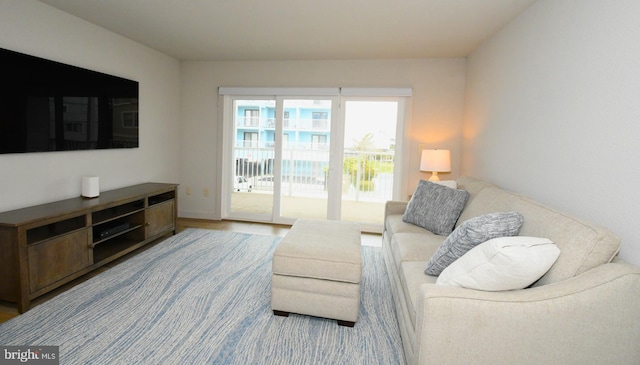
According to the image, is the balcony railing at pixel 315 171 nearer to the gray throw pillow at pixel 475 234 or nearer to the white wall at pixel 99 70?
the white wall at pixel 99 70

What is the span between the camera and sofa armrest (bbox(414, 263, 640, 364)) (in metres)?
1.25

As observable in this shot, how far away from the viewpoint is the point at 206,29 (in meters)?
3.40

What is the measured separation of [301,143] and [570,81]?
3.36 meters

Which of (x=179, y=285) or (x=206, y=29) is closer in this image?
(x=179, y=285)

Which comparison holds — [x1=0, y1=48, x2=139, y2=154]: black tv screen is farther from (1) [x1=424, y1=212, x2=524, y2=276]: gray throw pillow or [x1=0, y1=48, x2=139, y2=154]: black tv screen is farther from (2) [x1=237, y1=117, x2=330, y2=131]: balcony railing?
(1) [x1=424, y1=212, x2=524, y2=276]: gray throw pillow

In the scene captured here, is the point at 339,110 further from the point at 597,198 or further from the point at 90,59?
the point at 597,198

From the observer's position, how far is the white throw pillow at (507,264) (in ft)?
4.44

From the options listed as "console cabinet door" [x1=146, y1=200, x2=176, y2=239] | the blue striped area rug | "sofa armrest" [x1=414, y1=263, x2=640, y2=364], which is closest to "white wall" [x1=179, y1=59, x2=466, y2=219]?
"console cabinet door" [x1=146, y1=200, x2=176, y2=239]

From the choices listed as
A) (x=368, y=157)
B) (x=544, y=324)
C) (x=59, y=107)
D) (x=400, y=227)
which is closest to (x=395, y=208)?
(x=400, y=227)

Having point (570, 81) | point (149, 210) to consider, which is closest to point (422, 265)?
Answer: point (570, 81)

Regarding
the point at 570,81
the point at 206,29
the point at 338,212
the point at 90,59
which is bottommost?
the point at 338,212

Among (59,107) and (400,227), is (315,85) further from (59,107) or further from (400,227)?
(59,107)

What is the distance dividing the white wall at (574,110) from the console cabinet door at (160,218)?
361cm

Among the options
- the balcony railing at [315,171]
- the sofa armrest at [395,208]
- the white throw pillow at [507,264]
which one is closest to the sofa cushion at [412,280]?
the white throw pillow at [507,264]
